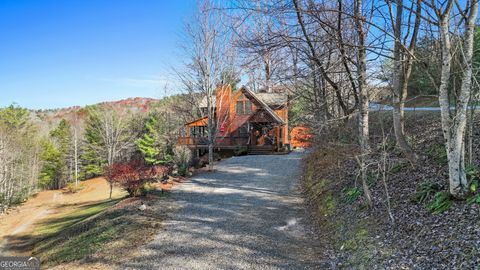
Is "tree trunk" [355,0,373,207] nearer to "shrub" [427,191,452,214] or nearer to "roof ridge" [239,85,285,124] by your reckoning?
"shrub" [427,191,452,214]

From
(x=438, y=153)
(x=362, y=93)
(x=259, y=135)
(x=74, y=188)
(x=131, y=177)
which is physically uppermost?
(x=362, y=93)

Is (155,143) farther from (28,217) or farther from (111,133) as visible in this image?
(28,217)

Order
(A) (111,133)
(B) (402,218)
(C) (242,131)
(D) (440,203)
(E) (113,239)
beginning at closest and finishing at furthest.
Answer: (D) (440,203)
(B) (402,218)
(E) (113,239)
(C) (242,131)
(A) (111,133)

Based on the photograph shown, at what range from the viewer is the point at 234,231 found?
6934mm

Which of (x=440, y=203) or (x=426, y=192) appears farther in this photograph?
(x=426, y=192)

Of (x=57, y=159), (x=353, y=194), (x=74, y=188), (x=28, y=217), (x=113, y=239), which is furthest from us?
(x=57, y=159)

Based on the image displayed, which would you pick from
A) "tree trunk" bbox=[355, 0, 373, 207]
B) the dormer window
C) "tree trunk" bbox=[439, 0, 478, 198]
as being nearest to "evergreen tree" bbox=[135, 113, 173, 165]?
the dormer window

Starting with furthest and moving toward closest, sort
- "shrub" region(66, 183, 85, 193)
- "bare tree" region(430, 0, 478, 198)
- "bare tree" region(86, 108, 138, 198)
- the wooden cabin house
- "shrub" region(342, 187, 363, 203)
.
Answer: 1. "bare tree" region(86, 108, 138, 198)
2. "shrub" region(66, 183, 85, 193)
3. the wooden cabin house
4. "shrub" region(342, 187, 363, 203)
5. "bare tree" region(430, 0, 478, 198)

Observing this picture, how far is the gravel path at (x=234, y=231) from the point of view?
5.43 meters

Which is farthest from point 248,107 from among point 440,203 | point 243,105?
point 440,203

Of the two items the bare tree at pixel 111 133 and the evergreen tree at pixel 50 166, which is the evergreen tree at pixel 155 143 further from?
the evergreen tree at pixel 50 166

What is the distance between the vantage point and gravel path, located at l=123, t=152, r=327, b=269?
5.43 metres

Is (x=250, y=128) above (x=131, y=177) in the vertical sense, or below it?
above

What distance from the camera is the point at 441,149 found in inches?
268
